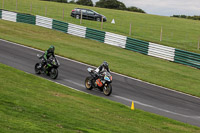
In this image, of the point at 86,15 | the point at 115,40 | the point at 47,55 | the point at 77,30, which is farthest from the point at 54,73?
the point at 86,15

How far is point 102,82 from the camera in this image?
16.3m

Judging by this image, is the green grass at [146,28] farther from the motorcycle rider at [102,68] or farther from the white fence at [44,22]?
the motorcycle rider at [102,68]

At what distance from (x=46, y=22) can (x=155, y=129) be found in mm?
27386

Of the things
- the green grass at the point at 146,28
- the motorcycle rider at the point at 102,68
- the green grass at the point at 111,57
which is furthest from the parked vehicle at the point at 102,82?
the green grass at the point at 146,28

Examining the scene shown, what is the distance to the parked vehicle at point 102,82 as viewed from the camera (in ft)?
52.2

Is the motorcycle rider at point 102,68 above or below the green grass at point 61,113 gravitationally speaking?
above

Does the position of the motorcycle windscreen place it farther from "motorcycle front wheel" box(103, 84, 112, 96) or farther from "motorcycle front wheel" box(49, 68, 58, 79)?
"motorcycle front wheel" box(49, 68, 58, 79)

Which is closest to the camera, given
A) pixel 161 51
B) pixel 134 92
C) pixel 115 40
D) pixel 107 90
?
pixel 107 90

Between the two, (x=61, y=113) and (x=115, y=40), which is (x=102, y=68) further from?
(x=115, y=40)

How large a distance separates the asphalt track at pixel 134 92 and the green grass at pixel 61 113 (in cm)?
165

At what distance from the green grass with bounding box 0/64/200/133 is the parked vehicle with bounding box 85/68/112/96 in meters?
1.54

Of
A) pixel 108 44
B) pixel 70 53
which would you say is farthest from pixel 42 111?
pixel 108 44

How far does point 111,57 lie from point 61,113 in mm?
16305

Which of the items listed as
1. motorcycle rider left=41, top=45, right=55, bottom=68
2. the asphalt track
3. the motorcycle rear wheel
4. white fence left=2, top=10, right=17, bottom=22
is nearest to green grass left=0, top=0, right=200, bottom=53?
white fence left=2, top=10, right=17, bottom=22
